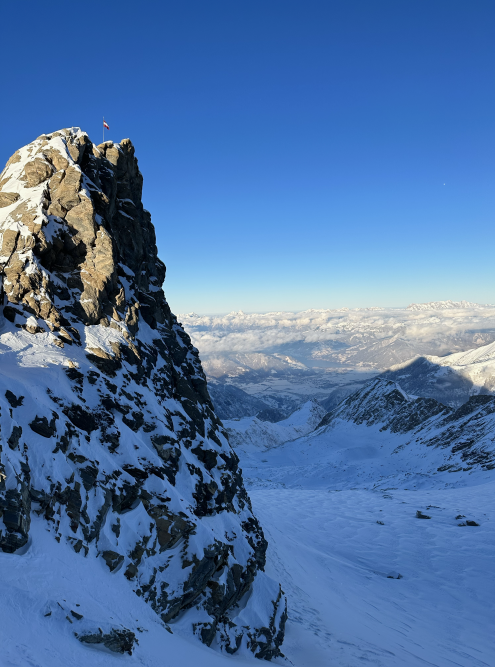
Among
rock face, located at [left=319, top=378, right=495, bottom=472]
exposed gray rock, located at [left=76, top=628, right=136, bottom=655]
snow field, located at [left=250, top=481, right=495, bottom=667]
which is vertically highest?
exposed gray rock, located at [left=76, top=628, right=136, bottom=655]

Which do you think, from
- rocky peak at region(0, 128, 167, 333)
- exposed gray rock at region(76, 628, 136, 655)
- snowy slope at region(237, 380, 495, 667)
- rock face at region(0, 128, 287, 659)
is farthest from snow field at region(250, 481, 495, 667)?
rocky peak at region(0, 128, 167, 333)

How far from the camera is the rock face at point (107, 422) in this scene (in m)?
14.1

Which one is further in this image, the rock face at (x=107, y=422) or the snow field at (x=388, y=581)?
the snow field at (x=388, y=581)

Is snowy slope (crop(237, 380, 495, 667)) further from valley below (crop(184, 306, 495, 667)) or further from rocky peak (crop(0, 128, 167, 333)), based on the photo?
rocky peak (crop(0, 128, 167, 333))

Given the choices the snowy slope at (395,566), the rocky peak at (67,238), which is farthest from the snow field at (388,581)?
the rocky peak at (67,238)

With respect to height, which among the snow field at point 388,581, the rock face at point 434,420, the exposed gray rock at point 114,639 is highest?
the exposed gray rock at point 114,639

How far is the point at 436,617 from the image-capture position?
930 inches

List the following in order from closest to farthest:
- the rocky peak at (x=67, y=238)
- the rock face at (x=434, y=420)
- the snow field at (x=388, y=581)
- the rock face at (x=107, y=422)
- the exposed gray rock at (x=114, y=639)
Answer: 1. the exposed gray rock at (x=114, y=639)
2. the rock face at (x=107, y=422)
3. the snow field at (x=388, y=581)
4. the rocky peak at (x=67, y=238)
5. the rock face at (x=434, y=420)

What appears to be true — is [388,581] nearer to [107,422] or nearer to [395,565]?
[395,565]

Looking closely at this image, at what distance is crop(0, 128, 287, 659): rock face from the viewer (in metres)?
14.1

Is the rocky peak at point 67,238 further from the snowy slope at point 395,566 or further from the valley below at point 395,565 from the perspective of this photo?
the snowy slope at point 395,566

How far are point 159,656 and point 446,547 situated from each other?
96.0ft

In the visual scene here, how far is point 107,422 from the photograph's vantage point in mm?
17875

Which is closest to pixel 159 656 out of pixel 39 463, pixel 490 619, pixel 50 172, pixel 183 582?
pixel 183 582
